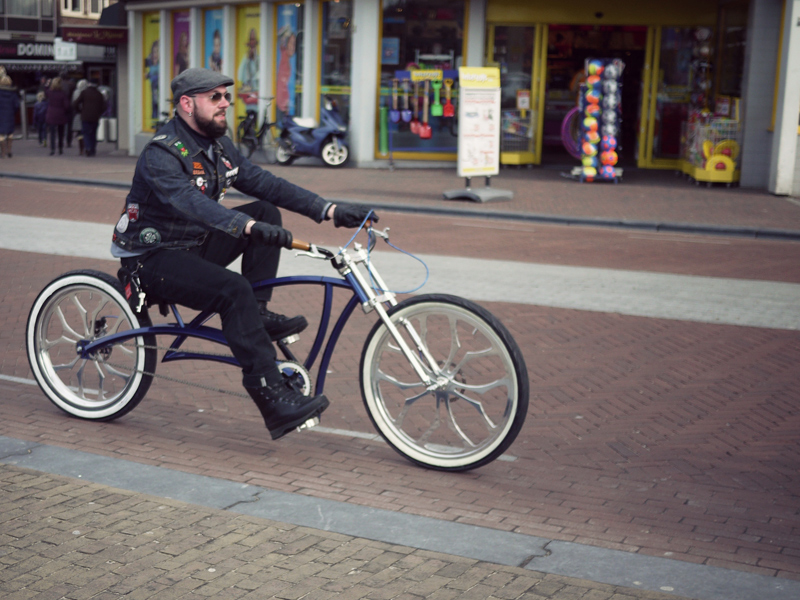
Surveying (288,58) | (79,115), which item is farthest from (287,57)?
(79,115)

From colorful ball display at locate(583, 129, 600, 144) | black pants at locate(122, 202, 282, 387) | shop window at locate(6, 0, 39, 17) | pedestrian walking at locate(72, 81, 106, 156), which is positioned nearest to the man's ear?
black pants at locate(122, 202, 282, 387)

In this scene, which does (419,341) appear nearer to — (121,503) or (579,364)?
(121,503)

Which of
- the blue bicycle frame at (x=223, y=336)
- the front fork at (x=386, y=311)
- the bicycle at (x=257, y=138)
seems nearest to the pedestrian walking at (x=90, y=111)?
the bicycle at (x=257, y=138)

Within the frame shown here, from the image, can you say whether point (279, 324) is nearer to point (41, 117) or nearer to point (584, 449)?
point (584, 449)

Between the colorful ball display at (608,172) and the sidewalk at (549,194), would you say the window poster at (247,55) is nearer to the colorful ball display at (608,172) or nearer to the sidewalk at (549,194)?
the sidewalk at (549,194)

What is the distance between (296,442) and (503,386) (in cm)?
112

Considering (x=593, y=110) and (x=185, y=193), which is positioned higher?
(x=593, y=110)

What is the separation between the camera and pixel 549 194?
16.1 m

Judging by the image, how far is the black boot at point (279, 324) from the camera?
14.8 feet

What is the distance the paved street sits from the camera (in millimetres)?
3365

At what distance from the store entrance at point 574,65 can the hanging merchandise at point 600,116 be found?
9.91ft

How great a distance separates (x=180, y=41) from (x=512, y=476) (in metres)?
21.5

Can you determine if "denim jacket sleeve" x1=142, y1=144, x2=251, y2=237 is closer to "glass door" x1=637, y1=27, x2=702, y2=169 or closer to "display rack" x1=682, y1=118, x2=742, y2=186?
"display rack" x1=682, y1=118, x2=742, y2=186

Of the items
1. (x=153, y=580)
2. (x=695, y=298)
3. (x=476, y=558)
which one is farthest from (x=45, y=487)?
(x=695, y=298)
